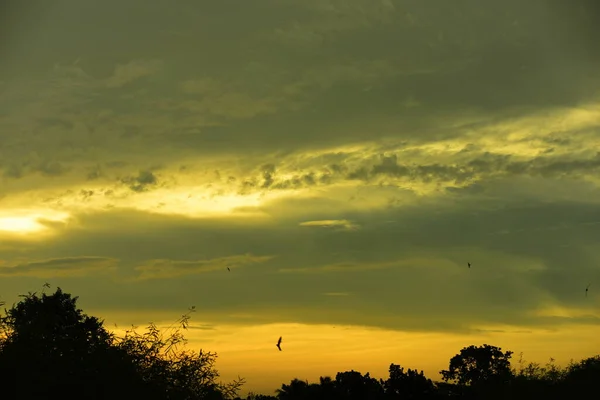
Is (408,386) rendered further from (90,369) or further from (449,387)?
(90,369)

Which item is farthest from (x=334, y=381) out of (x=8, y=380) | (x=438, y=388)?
(x=8, y=380)

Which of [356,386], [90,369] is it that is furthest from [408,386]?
[90,369]

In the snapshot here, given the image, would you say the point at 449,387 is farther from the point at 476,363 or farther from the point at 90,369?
the point at 90,369

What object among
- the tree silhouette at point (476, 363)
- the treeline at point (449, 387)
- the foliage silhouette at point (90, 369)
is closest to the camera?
the foliage silhouette at point (90, 369)

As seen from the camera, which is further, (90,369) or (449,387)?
(449,387)

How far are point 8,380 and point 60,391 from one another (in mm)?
2372

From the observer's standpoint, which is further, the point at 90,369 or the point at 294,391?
the point at 294,391

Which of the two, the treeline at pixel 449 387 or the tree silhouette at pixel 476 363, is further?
the tree silhouette at pixel 476 363

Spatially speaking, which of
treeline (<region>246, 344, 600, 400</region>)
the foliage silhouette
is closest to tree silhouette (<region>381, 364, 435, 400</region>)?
treeline (<region>246, 344, 600, 400</region>)

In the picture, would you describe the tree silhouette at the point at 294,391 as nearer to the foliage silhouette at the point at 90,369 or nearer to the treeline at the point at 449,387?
the treeline at the point at 449,387

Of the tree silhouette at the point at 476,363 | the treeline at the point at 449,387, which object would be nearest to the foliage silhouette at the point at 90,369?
the treeline at the point at 449,387

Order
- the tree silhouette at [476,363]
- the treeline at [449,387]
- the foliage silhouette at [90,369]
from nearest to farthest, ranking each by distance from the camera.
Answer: the foliage silhouette at [90,369], the treeline at [449,387], the tree silhouette at [476,363]

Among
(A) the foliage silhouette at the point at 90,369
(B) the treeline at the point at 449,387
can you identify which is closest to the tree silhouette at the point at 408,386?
(B) the treeline at the point at 449,387

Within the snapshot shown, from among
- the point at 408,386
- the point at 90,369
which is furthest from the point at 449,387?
the point at 90,369
